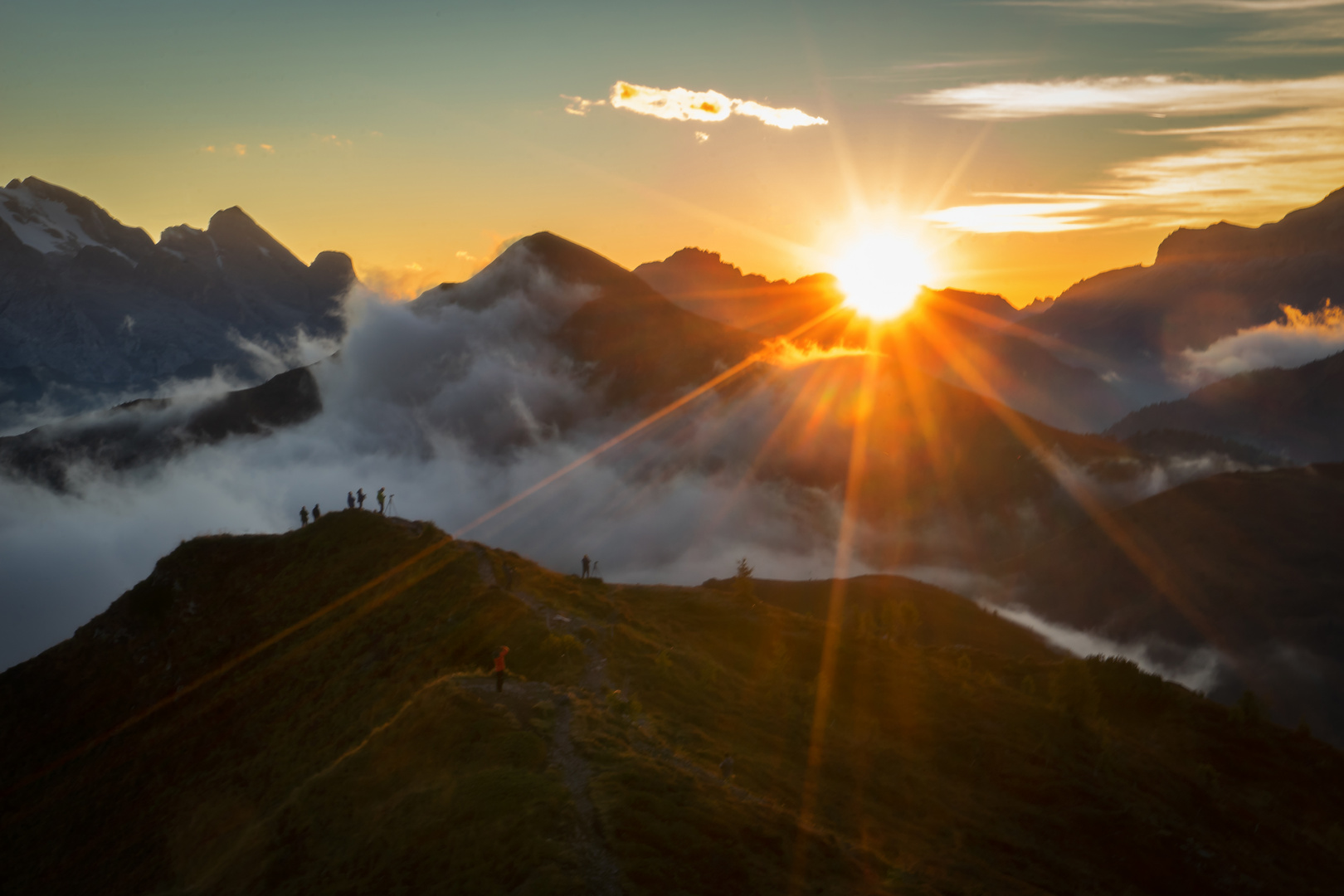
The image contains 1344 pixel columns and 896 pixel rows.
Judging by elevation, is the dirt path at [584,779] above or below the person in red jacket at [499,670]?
below

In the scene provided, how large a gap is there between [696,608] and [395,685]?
32052mm

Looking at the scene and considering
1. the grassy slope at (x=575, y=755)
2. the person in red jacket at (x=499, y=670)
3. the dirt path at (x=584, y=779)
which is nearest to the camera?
the dirt path at (x=584, y=779)

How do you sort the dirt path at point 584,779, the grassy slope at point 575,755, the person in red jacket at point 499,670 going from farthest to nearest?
the person in red jacket at point 499,670 → the grassy slope at point 575,755 → the dirt path at point 584,779

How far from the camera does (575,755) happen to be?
30391 mm

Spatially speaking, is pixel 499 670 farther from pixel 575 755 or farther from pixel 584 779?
pixel 584 779

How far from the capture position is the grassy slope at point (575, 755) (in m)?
27.0

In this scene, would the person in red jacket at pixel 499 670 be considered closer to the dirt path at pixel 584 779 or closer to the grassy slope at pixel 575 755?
Answer: the dirt path at pixel 584 779

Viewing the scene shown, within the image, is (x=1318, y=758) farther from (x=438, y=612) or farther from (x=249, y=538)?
(x=249, y=538)

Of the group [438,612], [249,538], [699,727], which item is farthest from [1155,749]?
[249,538]

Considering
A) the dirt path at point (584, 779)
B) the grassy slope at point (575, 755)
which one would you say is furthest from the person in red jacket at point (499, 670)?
the grassy slope at point (575, 755)

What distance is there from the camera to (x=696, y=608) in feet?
245

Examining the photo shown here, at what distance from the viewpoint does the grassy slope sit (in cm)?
2702

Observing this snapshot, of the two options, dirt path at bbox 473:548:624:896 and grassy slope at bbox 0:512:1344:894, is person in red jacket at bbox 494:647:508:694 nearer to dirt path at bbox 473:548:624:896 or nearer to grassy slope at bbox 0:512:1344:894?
dirt path at bbox 473:548:624:896

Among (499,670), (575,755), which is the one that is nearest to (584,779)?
(575,755)
